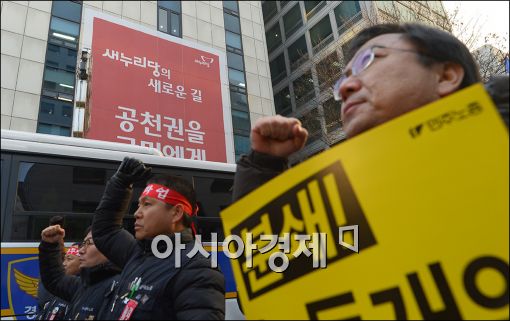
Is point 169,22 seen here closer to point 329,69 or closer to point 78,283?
point 329,69

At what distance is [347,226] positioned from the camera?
0.93 metres

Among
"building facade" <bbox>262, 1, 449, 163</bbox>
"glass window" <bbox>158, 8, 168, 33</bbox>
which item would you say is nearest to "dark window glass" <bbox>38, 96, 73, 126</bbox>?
"glass window" <bbox>158, 8, 168, 33</bbox>

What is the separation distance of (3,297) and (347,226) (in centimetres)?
417

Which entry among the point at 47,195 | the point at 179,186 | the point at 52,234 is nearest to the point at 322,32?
the point at 47,195

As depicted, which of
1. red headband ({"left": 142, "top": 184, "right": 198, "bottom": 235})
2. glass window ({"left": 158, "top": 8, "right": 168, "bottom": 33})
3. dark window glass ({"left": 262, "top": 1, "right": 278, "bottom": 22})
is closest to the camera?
red headband ({"left": 142, "top": 184, "right": 198, "bottom": 235})

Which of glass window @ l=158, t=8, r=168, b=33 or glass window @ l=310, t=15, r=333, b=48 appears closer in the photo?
glass window @ l=158, t=8, r=168, b=33

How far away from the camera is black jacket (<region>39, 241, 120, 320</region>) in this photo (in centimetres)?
241

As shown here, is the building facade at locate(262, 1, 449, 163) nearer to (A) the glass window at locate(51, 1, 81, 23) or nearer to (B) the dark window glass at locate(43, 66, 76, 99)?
(B) the dark window glass at locate(43, 66, 76, 99)

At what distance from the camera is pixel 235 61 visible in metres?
19.5

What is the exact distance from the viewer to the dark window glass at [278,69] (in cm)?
2510

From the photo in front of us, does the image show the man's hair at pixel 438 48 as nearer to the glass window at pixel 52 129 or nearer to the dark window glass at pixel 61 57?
the glass window at pixel 52 129

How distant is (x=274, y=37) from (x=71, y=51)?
15.1m

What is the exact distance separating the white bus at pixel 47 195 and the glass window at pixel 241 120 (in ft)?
42.9

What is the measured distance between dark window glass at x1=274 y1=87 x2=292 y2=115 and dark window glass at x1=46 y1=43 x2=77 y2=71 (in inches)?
511
